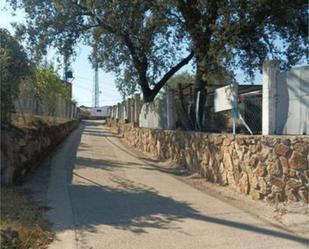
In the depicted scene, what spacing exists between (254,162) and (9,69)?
5550 mm

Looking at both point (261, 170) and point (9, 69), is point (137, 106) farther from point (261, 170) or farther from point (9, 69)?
point (261, 170)

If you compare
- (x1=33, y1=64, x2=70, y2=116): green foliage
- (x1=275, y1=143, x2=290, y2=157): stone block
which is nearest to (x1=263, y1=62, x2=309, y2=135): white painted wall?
(x1=275, y1=143, x2=290, y2=157): stone block

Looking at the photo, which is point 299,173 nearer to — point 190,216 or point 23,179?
point 190,216

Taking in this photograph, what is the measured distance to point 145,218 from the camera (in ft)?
29.5

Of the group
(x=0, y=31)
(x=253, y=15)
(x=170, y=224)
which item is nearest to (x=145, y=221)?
(x=170, y=224)

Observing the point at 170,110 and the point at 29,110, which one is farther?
the point at 29,110

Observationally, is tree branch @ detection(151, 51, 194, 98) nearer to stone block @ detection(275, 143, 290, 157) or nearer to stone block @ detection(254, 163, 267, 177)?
stone block @ detection(254, 163, 267, 177)

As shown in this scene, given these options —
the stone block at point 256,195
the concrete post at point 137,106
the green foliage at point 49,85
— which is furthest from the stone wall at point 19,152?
the concrete post at point 137,106

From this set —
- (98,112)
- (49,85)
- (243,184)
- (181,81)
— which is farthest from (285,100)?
(98,112)

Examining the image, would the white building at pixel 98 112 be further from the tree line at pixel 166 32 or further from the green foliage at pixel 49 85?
the tree line at pixel 166 32

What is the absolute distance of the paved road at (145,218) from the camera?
7480 millimetres

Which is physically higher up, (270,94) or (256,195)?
(270,94)

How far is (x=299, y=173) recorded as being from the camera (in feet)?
30.1

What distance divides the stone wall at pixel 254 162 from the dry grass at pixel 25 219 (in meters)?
3.93
